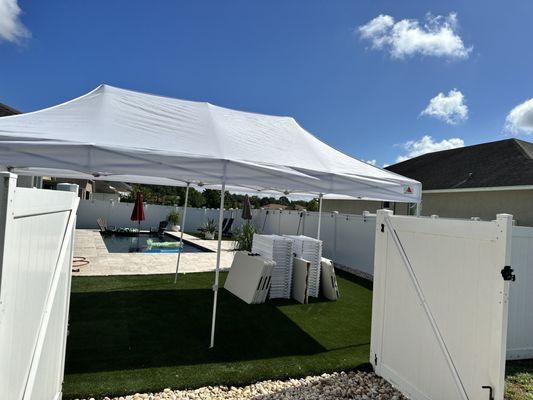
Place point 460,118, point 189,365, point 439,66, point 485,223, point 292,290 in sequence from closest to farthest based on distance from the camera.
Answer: point 485,223 < point 189,365 < point 292,290 < point 439,66 < point 460,118

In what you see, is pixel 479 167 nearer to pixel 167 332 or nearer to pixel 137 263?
pixel 137 263

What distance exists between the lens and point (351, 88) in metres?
14.6

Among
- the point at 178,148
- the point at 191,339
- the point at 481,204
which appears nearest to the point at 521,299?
the point at 191,339

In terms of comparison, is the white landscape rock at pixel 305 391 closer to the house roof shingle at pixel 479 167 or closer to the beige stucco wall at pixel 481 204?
the beige stucco wall at pixel 481 204

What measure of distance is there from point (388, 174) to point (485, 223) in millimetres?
3259

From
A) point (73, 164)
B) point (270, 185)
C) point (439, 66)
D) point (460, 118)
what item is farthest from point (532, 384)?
point (460, 118)

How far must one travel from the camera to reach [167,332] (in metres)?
5.19

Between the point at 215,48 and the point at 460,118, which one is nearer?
the point at 215,48

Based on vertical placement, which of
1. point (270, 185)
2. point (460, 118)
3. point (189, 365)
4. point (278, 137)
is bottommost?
point (189, 365)

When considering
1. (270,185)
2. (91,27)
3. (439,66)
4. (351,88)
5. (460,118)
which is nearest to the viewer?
→ (270,185)

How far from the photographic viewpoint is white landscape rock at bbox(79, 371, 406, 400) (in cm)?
356

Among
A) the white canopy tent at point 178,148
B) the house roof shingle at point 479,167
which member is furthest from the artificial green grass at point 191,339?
the house roof shingle at point 479,167

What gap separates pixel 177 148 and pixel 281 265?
3888mm

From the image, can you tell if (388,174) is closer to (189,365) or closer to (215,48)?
(189,365)
